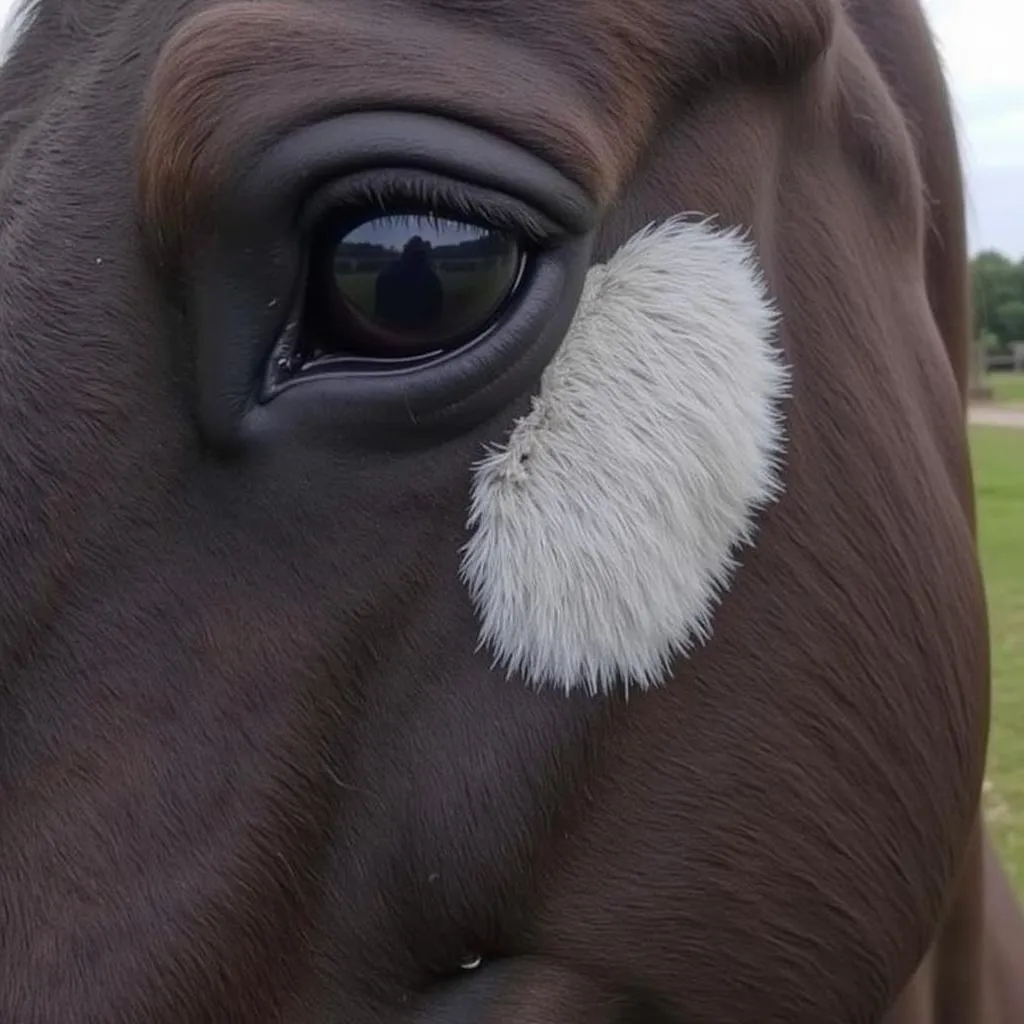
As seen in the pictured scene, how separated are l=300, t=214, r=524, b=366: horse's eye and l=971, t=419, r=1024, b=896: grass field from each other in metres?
1.19

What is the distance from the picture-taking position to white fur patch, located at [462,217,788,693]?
101 cm

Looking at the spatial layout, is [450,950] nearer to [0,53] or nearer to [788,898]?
[788,898]

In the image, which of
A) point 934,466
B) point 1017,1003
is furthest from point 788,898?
point 1017,1003

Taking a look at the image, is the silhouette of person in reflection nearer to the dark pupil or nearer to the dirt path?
the dark pupil

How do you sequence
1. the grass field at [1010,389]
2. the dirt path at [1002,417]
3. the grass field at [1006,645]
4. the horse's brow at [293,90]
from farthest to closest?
the grass field at [1010,389] < the dirt path at [1002,417] < the grass field at [1006,645] < the horse's brow at [293,90]

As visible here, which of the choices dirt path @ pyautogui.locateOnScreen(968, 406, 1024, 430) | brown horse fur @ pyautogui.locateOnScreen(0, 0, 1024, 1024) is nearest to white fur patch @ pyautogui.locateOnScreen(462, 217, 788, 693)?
brown horse fur @ pyautogui.locateOnScreen(0, 0, 1024, 1024)

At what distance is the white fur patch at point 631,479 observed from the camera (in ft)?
3.33

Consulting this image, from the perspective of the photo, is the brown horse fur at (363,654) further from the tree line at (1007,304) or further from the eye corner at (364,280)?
the tree line at (1007,304)

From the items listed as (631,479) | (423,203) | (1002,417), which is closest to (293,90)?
(423,203)

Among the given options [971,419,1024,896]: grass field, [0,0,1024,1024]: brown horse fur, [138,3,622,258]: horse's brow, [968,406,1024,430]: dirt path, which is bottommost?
[971,419,1024,896]: grass field

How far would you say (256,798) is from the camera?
3.10 ft

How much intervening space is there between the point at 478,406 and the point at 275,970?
0.42 meters

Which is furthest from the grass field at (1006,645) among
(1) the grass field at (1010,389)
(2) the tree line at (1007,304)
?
(2) the tree line at (1007,304)

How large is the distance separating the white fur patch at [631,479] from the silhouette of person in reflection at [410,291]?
11 centimetres
